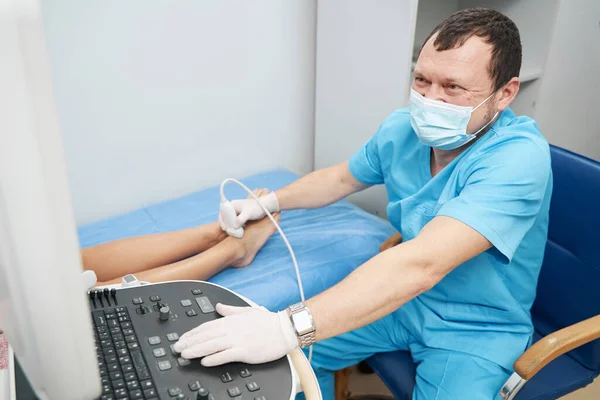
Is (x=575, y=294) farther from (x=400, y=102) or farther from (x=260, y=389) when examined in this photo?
(x=260, y=389)

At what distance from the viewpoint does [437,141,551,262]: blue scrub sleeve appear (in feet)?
3.22

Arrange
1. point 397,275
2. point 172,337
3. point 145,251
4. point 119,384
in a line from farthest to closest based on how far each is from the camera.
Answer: point 145,251
point 397,275
point 172,337
point 119,384

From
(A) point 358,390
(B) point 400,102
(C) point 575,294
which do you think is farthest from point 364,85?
(A) point 358,390

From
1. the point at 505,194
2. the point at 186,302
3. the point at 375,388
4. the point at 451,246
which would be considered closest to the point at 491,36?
the point at 505,194

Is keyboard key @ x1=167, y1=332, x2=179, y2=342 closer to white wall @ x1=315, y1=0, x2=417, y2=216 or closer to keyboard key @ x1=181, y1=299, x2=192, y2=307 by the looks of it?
keyboard key @ x1=181, y1=299, x2=192, y2=307

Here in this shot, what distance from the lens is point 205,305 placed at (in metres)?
0.88

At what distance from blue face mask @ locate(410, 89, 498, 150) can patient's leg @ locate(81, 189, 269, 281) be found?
656 millimetres

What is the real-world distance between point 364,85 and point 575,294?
37.0 inches

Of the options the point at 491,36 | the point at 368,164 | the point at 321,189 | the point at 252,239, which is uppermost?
the point at 491,36

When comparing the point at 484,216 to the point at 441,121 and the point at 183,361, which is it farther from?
the point at 183,361

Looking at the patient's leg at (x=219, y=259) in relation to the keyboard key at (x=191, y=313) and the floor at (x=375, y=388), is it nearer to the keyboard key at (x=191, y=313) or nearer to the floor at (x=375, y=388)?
the keyboard key at (x=191, y=313)

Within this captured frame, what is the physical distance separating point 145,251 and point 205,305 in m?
0.55

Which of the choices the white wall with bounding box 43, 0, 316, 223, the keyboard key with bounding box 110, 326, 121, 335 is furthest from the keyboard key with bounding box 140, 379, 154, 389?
the white wall with bounding box 43, 0, 316, 223

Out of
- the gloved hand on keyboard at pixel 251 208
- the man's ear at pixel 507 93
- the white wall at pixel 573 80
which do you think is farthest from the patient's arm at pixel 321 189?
the white wall at pixel 573 80
